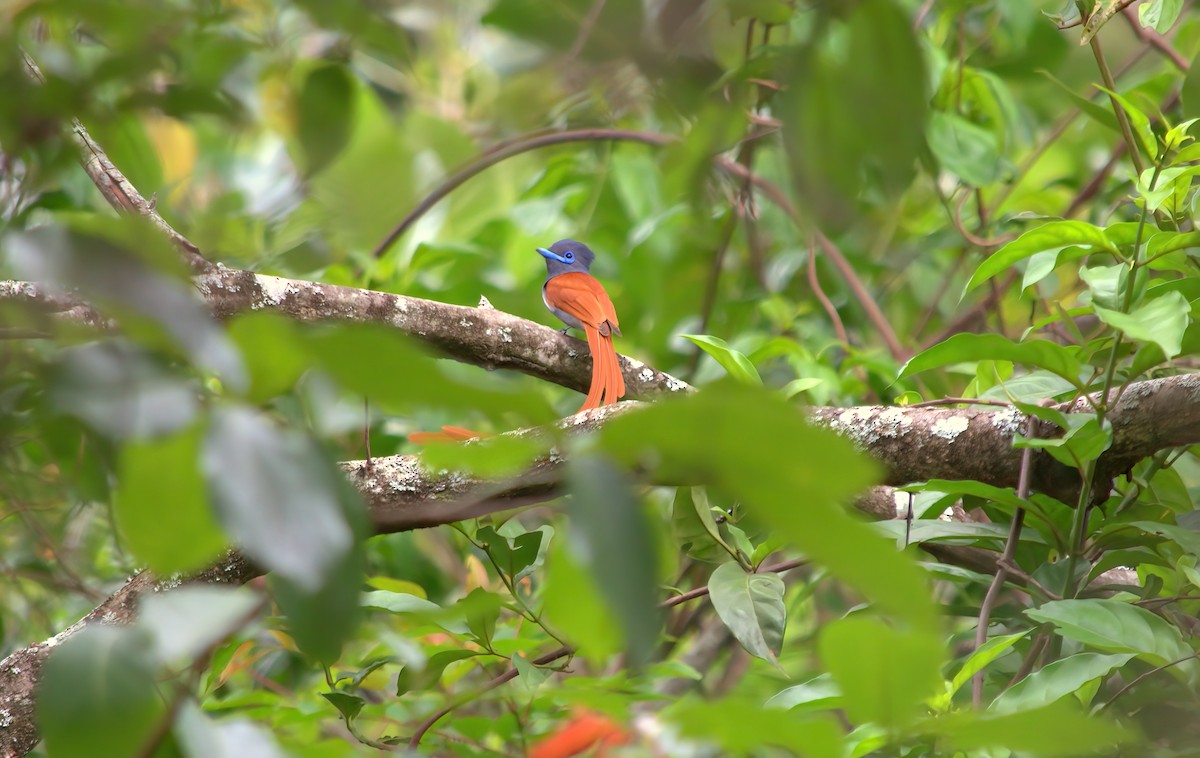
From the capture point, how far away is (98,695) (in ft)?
1.34

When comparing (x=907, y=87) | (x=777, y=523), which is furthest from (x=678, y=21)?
(x=777, y=523)

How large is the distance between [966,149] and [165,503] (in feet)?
6.09

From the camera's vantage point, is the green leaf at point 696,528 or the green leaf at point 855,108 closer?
the green leaf at point 855,108

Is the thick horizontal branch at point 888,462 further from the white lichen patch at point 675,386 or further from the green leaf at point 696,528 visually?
the white lichen patch at point 675,386

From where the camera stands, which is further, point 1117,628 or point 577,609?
point 1117,628

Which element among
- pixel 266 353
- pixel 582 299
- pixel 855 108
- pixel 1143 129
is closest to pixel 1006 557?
pixel 1143 129

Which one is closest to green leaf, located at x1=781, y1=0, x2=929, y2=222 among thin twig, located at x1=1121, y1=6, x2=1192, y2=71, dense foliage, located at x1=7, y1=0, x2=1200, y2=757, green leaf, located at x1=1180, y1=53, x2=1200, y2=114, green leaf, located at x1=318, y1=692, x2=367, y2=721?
dense foliage, located at x1=7, y1=0, x2=1200, y2=757

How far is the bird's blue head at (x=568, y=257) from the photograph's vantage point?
269cm

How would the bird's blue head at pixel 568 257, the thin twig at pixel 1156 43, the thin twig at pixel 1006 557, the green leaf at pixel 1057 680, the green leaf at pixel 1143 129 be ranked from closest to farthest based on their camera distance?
the green leaf at pixel 1057 680 < the thin twig at pixel 1006 557 < the green leaf at pixel 1143 129 < the thin twig at pixel 1156 43 < the bird's blue head at pixel 568 257

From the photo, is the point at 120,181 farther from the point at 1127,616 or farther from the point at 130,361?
the point at 1127,616

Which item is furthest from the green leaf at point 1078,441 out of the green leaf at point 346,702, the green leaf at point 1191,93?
the green leaf at point 346,702

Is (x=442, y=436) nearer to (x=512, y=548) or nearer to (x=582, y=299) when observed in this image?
(x=512, y=548)

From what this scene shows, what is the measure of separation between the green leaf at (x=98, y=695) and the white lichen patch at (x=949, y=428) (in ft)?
3.81

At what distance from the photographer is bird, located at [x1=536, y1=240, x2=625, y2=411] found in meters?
1.66
